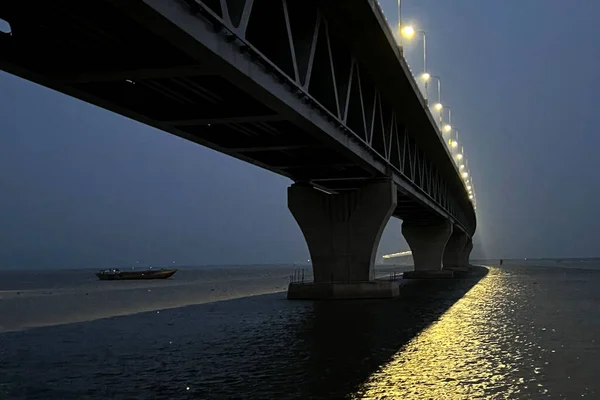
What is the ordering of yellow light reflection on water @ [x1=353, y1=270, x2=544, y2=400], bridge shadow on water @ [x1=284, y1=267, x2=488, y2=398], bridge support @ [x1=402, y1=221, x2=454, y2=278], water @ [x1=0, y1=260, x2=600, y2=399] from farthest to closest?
bridge support @ [x1=402, y1=221, x2=454, y2=278], bridge shadow on water @ [x1=284, y1=267, x2=488, y2=398], water @ [x1=0, y1=260, x2=600, y2=399], yellow light reflection on water @ [x1=353, y1=270, x2=544, y2=400]

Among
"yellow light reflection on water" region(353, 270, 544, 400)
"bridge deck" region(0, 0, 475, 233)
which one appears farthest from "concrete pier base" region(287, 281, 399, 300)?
"yellow light reflection on water" region(353, 270, 544, 400)

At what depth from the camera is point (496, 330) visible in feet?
71.2

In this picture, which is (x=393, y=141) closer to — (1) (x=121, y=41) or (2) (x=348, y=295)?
(2) (x=348, y=295)

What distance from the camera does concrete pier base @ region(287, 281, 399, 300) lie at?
3647 centimetres

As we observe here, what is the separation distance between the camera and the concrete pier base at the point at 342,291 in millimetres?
36469

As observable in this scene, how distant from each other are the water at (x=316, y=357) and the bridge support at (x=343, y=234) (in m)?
8.18

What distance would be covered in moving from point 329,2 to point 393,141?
59.9ft

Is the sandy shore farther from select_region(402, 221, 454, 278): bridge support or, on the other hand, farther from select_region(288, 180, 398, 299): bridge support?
select_region(402, 221, 454, 278): bridge support

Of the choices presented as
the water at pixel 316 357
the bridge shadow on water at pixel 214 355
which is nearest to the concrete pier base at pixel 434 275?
the bridge shadow on water at pixel 214 355

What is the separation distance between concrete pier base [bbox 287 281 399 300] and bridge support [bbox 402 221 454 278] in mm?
38266

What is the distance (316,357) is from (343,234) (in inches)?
848

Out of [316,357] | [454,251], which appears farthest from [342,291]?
[454,251]

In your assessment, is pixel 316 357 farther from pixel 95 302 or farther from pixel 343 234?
pixel 95 302

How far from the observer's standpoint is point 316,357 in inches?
632
